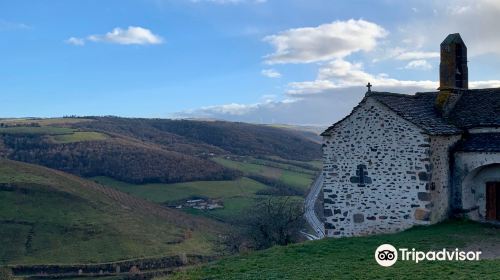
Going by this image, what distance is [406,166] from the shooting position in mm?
20703

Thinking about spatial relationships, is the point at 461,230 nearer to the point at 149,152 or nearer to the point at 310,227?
the point at 310,227

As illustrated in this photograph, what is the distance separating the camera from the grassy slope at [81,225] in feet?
200

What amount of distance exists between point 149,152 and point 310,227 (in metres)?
55.3

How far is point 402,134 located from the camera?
20906mm

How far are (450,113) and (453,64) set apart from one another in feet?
8.50

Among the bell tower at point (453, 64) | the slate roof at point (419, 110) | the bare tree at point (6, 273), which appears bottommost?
the bare tree at point (6, 273)

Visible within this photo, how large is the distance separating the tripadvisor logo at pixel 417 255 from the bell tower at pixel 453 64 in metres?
10.7

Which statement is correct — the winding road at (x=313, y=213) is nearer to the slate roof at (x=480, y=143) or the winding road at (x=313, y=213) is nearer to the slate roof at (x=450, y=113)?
the slate roof at (x=450, y=113)

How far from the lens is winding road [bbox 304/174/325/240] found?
53.3 metres

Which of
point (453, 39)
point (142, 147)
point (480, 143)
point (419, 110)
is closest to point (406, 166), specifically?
point (419, 110)

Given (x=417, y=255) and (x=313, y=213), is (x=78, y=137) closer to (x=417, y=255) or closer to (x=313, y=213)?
(x=313, y=213)

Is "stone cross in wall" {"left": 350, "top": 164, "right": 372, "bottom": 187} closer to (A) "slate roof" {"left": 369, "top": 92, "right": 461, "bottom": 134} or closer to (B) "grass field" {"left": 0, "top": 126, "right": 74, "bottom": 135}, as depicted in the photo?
(A) "slate roof" {"left": 369, "top": 92, "right": 461, "bottom": 134}

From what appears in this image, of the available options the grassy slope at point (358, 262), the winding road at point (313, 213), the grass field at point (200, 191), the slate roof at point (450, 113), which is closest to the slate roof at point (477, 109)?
the slate roof at point (450, 113)

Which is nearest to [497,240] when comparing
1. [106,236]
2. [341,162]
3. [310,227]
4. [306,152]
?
[341,162]
